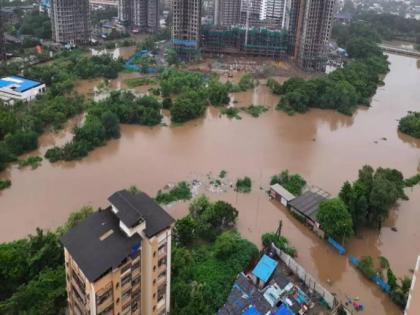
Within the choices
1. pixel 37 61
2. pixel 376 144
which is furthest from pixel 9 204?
pixel 37 61

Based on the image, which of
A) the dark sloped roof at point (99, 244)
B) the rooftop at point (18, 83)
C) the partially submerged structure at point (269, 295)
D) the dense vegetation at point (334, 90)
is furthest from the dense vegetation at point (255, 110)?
the dark sloped roof at point (99, 244)

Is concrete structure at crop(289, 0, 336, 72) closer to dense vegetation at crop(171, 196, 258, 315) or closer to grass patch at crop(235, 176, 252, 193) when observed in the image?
grass patch at crop(235, 176, 252, 193)

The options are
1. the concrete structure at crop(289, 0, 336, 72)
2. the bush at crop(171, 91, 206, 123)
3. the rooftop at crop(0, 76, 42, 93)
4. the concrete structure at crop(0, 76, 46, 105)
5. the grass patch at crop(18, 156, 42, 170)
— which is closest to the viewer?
the grass patch at crop(18, 156, 42, 170)

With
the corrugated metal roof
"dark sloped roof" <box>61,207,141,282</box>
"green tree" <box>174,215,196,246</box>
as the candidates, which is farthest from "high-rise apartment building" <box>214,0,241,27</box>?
"dark sloped roof" <box>61,207,141,282</box>

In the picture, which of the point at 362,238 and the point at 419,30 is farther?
the point at 419,30

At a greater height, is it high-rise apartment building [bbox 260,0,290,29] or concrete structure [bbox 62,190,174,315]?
high-rise apartment building [bbox 260,0,290,29]

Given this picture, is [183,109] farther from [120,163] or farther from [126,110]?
[120,163]
